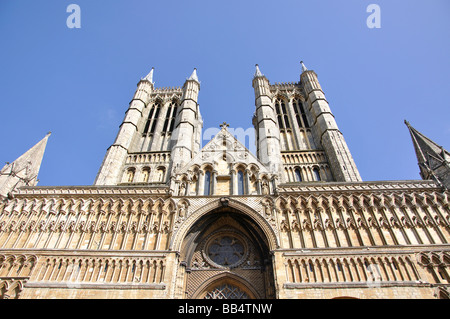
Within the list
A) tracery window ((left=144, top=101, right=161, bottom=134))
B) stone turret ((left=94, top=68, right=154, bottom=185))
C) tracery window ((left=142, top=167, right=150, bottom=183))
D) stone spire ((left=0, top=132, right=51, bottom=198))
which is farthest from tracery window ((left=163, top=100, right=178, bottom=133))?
stone spire ((left=0, top=132, right=51, bottom=198))

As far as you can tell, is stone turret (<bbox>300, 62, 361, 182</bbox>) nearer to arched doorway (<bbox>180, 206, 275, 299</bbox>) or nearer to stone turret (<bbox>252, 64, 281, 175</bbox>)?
stone turret (<bbox>252, 64, 281, 175</bbox>)

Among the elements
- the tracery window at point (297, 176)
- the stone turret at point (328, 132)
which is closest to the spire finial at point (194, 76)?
the stone turret at point (328, 132)

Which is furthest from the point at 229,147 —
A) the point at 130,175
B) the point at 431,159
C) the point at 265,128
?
the point at 431,159

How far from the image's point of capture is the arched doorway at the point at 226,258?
11.5m

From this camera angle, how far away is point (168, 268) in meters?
11.0

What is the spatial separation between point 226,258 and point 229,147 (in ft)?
21.0

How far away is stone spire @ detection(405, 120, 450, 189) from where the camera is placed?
45.0 ft

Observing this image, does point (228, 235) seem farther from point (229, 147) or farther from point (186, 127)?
point (186, 127)

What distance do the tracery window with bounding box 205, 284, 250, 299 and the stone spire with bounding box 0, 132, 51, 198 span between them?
37.6 ft

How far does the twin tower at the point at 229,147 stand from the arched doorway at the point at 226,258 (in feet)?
5.07

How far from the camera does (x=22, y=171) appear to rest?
15.4 m

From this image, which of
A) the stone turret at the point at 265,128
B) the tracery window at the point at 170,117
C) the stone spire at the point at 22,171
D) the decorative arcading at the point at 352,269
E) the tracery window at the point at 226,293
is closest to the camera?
the decorative arcading at the point at 352,269

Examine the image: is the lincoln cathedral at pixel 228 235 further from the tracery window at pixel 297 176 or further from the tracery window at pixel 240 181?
the tracery window at pixel 297 176
